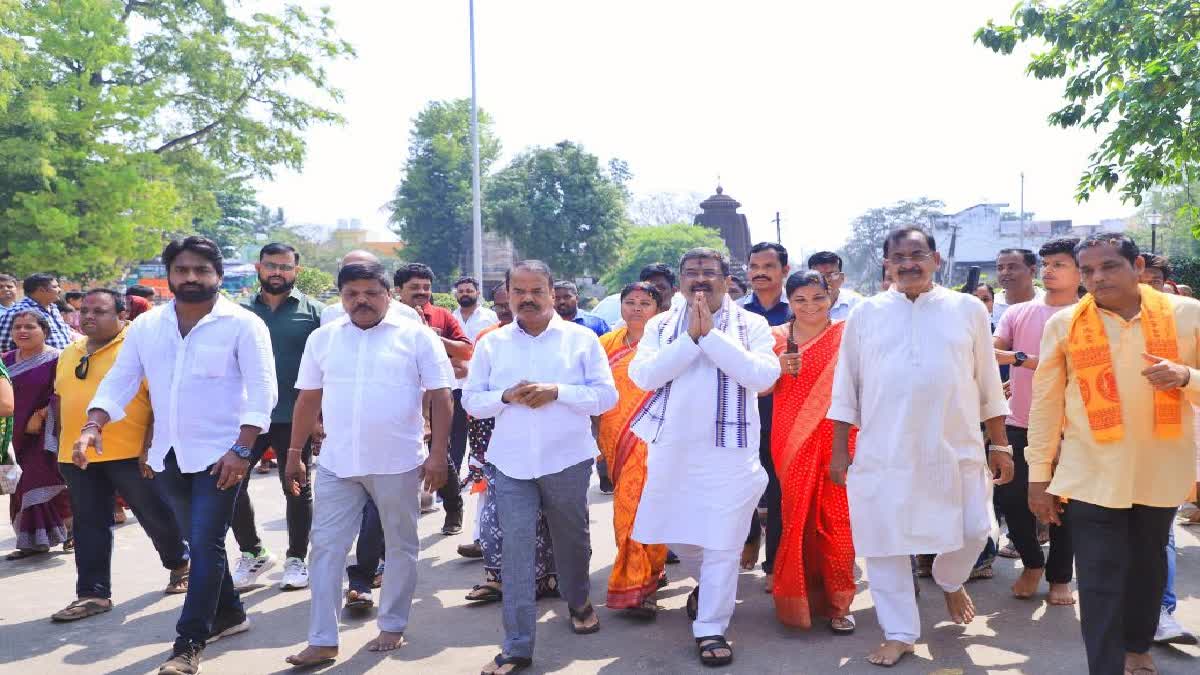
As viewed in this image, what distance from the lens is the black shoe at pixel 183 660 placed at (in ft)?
13.7

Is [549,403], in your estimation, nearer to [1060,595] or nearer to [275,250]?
[275,250]

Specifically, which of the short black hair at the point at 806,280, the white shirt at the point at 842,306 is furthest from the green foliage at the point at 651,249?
the short black hair at the point at 806,280

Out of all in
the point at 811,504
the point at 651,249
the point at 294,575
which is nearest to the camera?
the point at 811,504

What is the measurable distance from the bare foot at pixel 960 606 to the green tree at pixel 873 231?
81874 millimetres

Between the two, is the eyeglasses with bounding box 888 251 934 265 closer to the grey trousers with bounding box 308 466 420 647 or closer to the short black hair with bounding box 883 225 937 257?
the short black hair with bounding box 883 225 937 257

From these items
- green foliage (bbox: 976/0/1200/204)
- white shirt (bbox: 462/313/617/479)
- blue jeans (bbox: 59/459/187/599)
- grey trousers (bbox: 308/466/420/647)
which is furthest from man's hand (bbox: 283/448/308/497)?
green foliage (bbox: 976/0/1200/204)

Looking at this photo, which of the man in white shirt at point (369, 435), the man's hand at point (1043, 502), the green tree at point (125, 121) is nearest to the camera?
the man's hand at point (1043, 502)

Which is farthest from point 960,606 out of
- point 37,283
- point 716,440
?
point 37,283

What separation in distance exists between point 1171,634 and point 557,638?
2757mm

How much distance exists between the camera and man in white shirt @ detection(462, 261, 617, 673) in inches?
170

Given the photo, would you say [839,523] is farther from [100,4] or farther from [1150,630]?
[100,4]

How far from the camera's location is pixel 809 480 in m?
4.88

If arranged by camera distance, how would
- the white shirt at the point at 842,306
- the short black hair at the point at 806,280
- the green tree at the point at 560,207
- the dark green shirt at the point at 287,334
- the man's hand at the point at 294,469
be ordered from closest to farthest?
the man's hand at the point at 294,469, the short black hair at the point at 806,280, the dark green shirt at the point at 287,334, the white shirt at the point at 842,306, the green tree at the point at 560,207

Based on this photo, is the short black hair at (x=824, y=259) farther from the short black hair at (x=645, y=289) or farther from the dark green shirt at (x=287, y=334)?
the dark green shirt at (x=287, y=334)
